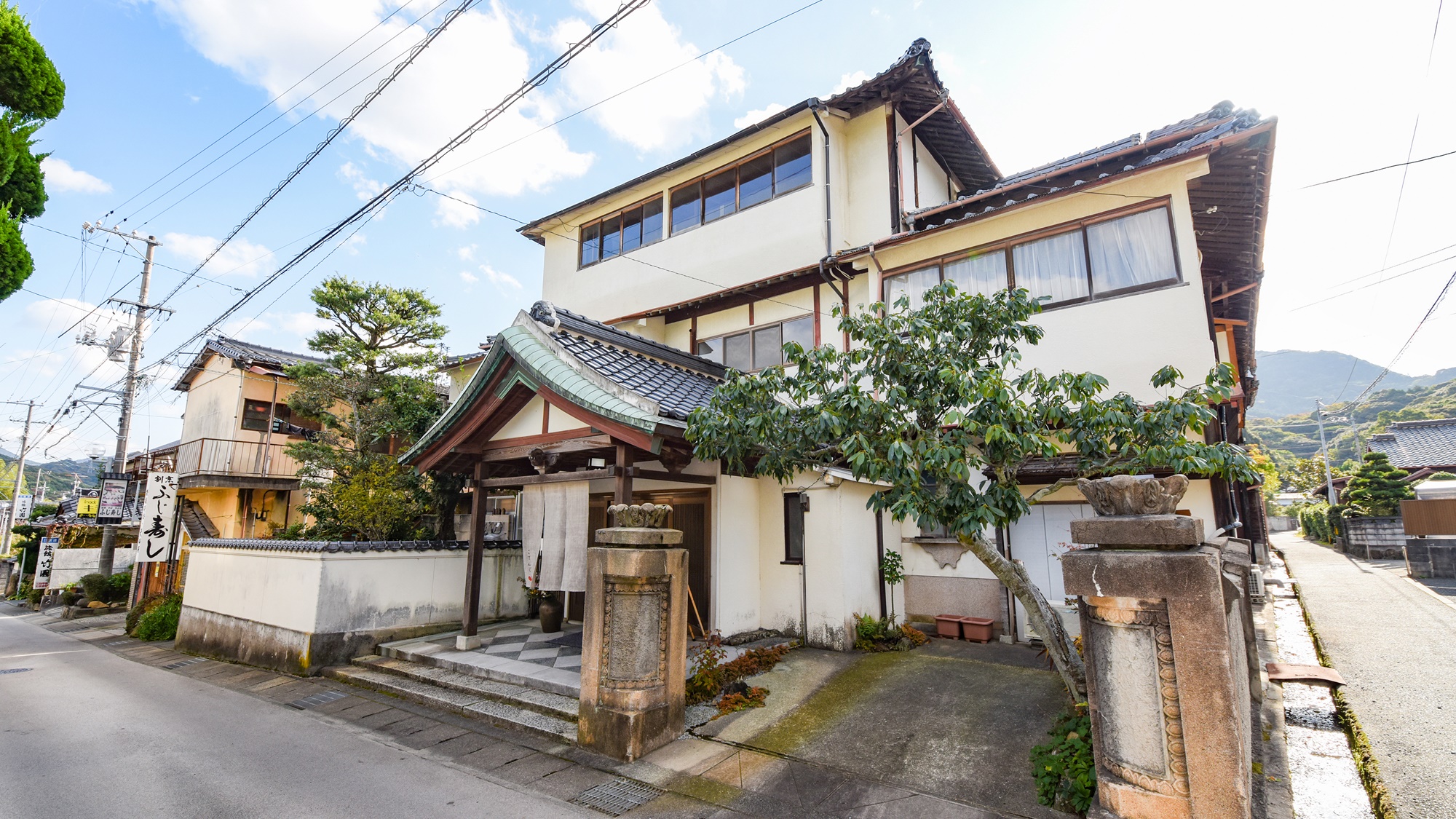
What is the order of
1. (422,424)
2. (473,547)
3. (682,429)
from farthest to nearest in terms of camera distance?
1. (422,424)
2. (473,547)
3. (682,429)

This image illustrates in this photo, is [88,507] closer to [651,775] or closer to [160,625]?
[160,625]

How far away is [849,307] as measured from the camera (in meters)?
13.0

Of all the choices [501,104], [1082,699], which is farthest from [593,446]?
[1082,699]

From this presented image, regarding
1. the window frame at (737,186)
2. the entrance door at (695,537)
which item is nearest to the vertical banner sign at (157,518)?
the entrance door at (695,537)

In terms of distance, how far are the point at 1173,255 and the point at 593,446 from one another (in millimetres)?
9103

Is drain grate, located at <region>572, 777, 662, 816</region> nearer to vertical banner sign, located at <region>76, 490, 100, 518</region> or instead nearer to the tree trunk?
the tree trunk

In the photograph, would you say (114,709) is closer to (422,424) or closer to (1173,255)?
(422,424)

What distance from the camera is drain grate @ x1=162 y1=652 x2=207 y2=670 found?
12.3 m

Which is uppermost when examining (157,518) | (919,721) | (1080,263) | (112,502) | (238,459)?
(1080,263)

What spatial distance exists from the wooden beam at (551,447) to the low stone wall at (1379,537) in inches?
1139

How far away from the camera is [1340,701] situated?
726cm

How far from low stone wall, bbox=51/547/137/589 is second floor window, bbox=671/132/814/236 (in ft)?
86.3

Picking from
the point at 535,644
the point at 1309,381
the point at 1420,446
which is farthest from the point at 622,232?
the point at 1309,381

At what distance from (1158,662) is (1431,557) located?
22.2 m
